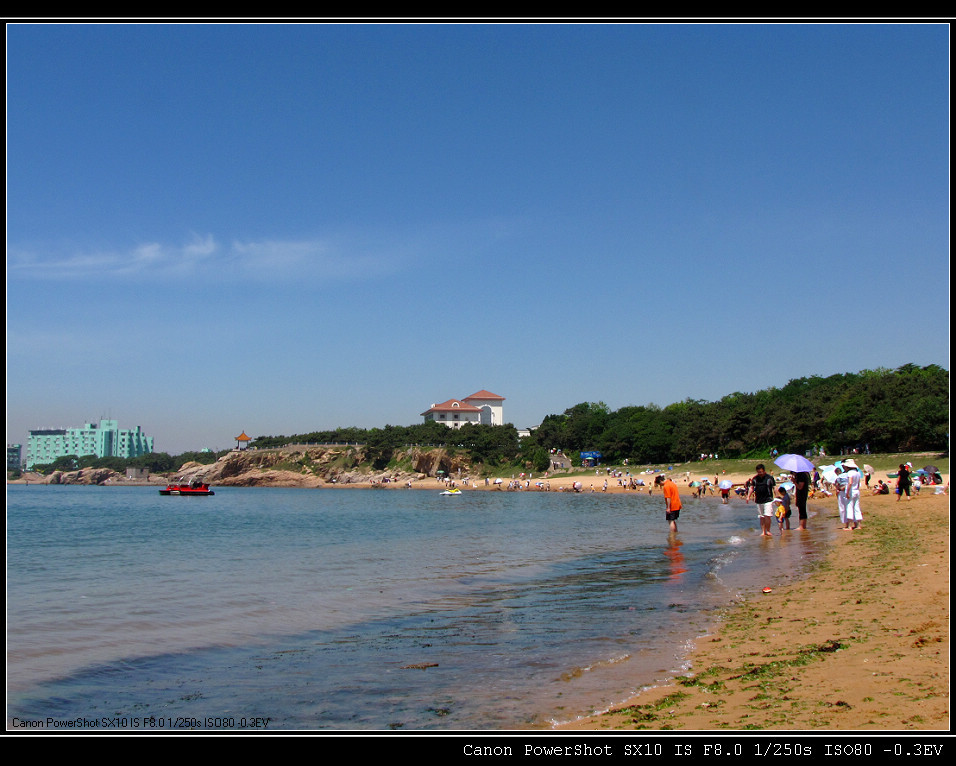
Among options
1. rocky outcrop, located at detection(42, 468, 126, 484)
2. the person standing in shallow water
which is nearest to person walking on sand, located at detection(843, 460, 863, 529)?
the person standing in shallow water

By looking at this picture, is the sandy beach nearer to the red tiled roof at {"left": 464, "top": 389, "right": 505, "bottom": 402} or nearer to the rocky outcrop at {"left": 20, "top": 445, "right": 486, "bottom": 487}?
the rocky outcrop at {"left": 20, "top": 445, "right": 486, "bottom": 487}

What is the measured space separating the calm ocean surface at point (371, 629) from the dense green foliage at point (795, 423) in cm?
4289

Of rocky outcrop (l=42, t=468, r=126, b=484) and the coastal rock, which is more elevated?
the coastal rock

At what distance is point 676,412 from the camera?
90500mm

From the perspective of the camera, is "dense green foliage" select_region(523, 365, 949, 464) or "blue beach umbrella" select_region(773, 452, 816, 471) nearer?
"blue beach umbrella" select_region(773, 452, 816, 471)

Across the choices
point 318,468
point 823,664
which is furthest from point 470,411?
point 823,664

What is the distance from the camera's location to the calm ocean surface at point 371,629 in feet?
19.7

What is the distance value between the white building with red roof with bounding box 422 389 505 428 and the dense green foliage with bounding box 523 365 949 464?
44.1 meters

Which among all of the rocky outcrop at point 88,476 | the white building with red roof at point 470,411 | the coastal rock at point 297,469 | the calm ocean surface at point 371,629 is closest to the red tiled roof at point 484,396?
the white building with red roof at point 470,411

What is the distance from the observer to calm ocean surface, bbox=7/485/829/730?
602cm

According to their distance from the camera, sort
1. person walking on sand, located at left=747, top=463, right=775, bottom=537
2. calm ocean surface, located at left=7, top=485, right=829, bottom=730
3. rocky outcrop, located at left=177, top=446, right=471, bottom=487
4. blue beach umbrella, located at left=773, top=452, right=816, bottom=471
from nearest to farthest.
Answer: calm ocean surface, located at left=7, top=485, right=829, bottom=730 < person walking on sand, located at left=747, top=463, right=775, bottom=537 < blue beach umbrella, located at left=773, top=452, right=816, bottom=471 < rocky outcrop, located at left=177, top=446, right=471, bottom=487

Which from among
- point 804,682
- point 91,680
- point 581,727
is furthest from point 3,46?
point 804,682
